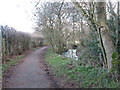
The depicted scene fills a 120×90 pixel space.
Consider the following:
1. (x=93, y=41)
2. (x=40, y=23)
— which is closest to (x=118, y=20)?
(x=93, y=41)

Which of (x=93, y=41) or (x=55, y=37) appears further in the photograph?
(x=55, y=37)

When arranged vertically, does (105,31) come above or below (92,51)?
above

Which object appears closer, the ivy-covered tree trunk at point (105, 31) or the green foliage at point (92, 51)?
the ivy-covered tree trunk at point (105, 31)

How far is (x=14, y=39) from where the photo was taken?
1780 cm

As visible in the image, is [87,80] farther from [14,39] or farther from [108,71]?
[14,39]

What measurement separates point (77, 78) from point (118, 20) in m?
3.10

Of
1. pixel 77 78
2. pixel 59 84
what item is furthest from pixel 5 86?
pixel 77 78

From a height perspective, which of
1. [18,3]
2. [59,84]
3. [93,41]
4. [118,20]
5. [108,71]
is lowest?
[59,84]

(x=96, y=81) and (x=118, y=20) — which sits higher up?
(x=118, y=20)

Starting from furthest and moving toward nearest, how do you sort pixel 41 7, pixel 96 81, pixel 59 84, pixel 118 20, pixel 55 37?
pixel 55 37, pixel 41 7, pixel 118 20, pixel 59 84, pixel 96 81

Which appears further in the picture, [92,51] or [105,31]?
[92,51]

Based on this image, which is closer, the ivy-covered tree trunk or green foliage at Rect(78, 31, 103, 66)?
the ivy-covered tree trunk

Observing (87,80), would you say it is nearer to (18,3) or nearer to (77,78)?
(77,78)

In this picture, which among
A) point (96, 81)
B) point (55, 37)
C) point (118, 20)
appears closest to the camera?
point (96, 81)
